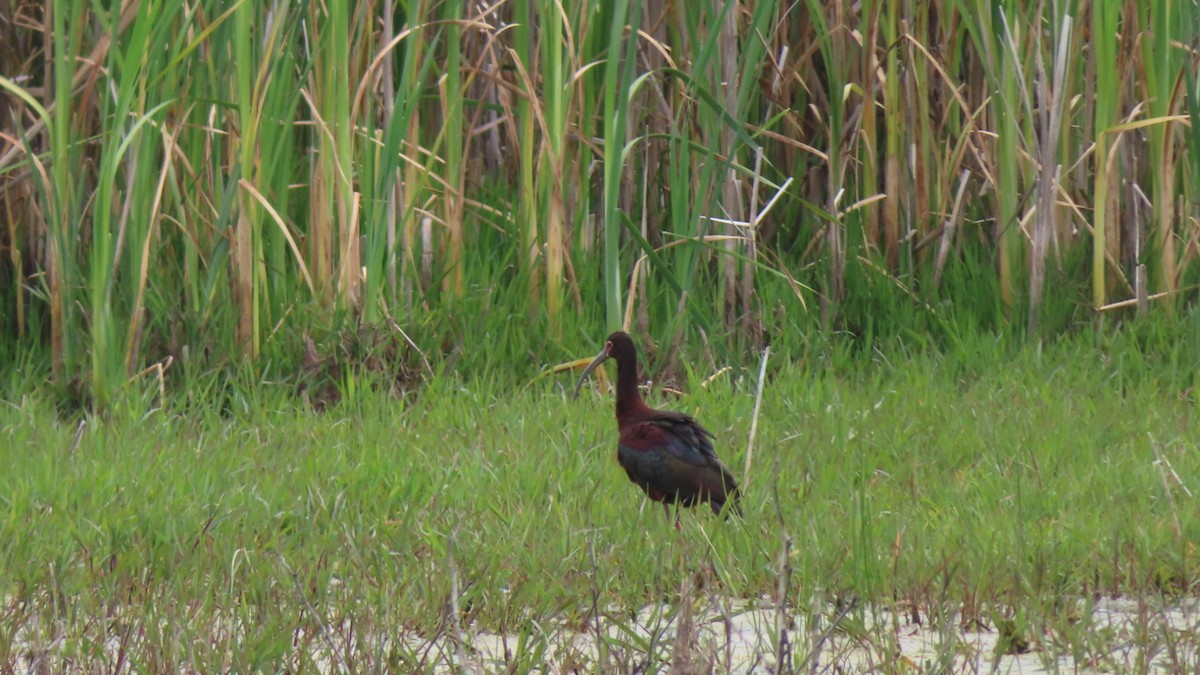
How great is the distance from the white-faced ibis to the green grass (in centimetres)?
6

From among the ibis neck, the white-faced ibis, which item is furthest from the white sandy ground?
the ibis neck

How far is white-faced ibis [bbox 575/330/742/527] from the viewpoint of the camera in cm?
392

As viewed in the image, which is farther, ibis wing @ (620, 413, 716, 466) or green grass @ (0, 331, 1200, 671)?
ibis wing @ (620, 413, 716, 466)

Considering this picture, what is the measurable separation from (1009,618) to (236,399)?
8.91ft

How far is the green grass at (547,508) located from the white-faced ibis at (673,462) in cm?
6

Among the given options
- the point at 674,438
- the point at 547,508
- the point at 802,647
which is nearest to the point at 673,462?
the point at 674,438

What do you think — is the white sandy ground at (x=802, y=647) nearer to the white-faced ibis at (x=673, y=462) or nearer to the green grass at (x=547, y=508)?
the green grass at (x=547, y=508)

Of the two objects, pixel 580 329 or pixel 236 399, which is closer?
pixel 236 399

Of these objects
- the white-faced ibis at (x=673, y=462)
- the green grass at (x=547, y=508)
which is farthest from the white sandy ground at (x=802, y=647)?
the white-faced ibis at (x=673, y=462)

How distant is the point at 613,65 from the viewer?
522 centimetres

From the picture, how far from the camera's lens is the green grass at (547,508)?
3184mm

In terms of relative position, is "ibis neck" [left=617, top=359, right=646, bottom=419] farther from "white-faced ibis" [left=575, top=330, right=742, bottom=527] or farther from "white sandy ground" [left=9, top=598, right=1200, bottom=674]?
"white sandy ground" [left=9, top=598, right=1200, bottom=674]

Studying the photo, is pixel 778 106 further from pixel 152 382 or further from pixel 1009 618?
pixel 1009 618

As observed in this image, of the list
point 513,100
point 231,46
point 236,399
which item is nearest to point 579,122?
point 513,100
